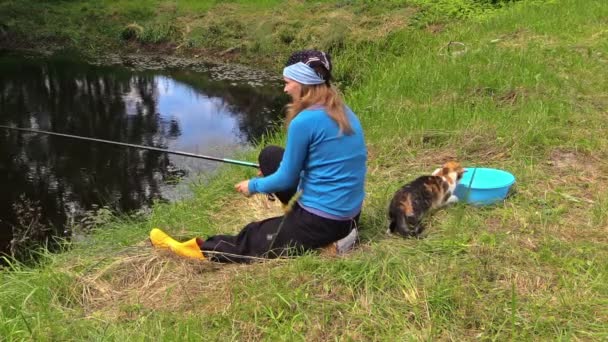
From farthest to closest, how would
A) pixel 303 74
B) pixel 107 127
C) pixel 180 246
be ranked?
pixel 107 127, pixel 180 246, pixel 303 74

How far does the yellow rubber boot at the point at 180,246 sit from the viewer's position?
10.3 ft

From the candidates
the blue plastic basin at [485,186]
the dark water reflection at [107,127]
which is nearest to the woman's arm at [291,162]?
the blue plastic basin at [485,186]

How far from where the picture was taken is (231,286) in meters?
2.71

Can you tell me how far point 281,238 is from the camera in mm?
2992

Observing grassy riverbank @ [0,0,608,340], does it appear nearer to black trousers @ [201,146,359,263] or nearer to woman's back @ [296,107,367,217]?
black trousers @ [201,146,359,263]

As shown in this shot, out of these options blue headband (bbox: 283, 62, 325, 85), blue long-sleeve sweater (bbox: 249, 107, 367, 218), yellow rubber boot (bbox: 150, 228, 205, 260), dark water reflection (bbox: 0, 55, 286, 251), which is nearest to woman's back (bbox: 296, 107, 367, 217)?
blue long-sleeve sweater (bbox: 249, 107, 367, 218)

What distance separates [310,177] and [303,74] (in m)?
0.51

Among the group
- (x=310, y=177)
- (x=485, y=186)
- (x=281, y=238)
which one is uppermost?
(x=310, y=177)

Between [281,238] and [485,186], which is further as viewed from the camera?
[485,186]

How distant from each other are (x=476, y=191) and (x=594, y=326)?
1231 millimetres

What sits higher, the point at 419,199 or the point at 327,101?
the point at 327,101

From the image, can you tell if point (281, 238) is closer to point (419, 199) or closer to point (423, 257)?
point (423, 257)

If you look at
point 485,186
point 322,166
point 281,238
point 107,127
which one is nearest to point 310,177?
point 322,166

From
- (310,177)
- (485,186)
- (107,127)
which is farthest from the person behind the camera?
(107,127)
